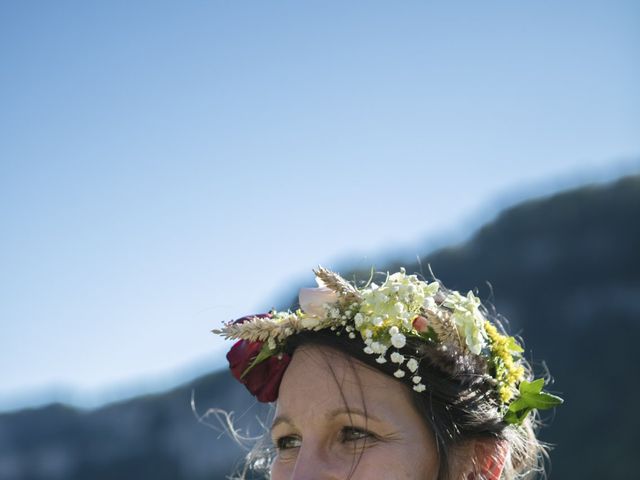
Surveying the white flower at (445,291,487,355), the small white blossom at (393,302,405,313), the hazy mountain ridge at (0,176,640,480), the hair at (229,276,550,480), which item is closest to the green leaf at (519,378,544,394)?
the hair at (229,276,550,480)

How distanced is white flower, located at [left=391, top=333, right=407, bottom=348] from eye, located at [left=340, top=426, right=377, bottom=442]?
314 millimetres

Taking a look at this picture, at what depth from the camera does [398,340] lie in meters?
2.92

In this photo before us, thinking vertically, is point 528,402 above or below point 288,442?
below

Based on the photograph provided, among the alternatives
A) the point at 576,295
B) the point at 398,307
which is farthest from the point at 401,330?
the point at 576,295

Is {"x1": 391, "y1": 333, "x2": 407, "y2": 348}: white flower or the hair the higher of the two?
{"x1": 391, "y1": 333, "x2": 407, "y2": 348}: white flower

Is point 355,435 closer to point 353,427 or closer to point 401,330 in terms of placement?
point 353,427

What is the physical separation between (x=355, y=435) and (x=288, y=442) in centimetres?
36

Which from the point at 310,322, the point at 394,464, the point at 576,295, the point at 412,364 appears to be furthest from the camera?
the point at 576,295

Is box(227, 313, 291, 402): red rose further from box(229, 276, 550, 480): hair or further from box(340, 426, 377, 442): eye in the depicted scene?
box(340, 426, 377, 442): eye

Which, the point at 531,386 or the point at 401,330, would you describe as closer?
the point at 401,330

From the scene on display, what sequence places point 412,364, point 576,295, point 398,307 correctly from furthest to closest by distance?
point 576,295, point 398,307, point 412,364

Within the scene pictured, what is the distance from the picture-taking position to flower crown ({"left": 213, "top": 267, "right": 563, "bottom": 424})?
299 centimetres

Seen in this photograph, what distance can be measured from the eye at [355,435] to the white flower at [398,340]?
314 mm

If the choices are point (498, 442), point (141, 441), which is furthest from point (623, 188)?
point (498, 442)
